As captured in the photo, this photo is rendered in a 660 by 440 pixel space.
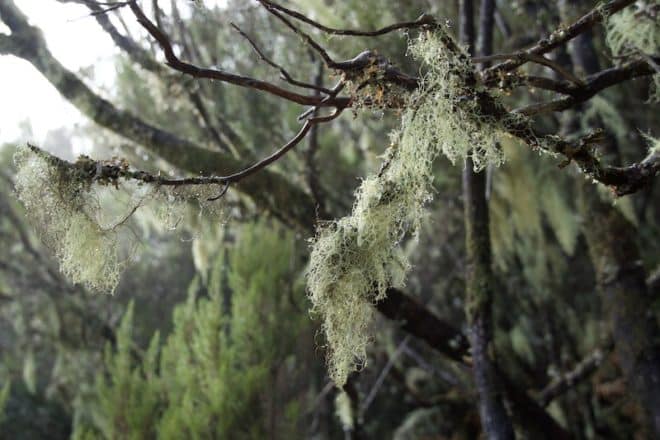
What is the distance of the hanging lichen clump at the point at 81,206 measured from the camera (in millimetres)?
1025

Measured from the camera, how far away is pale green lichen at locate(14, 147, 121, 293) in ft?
3.35

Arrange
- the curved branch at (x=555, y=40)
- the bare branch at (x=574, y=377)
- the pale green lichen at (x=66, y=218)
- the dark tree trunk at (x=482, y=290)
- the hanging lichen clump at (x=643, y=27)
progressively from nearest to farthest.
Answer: the pale green lichen at (x=66, y=218) → the curved branch at (x=555, y=40) → the hanging lichen clump at (x=643, y=27) → the dark tree trunk at (x=482, y=290) → the bare branch at (x=574, y=377)

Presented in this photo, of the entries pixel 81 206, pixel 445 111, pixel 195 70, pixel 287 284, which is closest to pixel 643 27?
pixel 445 111

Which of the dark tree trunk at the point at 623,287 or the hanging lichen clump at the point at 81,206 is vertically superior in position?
the dark tree trunk at the point at 623,287

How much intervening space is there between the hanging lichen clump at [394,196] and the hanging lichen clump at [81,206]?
1.00 ft

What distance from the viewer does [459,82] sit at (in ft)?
3.39

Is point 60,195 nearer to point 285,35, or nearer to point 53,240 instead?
point 53,240

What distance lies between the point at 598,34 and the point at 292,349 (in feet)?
8.19

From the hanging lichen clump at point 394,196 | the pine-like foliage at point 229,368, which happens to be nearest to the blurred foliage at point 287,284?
the pine-like foliage at point 229,368

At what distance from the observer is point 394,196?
1.13 metres

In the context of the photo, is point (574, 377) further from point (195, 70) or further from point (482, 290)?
point (195, 70)

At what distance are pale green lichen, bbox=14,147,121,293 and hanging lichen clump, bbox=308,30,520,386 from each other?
42 cm

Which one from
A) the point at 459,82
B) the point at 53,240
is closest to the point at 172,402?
the point at 53,240

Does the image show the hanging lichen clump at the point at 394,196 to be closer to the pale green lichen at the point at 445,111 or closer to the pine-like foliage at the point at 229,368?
the pale green lichen at the point at 445,111
